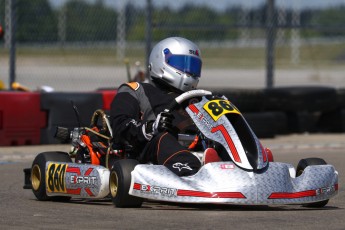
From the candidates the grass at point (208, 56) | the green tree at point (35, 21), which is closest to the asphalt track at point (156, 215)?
the green tree at point (35, 21)

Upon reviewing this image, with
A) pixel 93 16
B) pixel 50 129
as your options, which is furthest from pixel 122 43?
pixel 50 129

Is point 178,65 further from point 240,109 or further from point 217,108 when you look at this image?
point 240,109

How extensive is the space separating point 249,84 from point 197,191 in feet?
55.4

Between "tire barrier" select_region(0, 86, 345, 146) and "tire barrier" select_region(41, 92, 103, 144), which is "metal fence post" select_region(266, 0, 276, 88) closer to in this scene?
"tire barrier" select_region(0, 86, 345, 146)

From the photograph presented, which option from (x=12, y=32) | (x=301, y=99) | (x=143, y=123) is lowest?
(x=301, y=99)

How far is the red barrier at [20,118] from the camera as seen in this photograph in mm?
12055

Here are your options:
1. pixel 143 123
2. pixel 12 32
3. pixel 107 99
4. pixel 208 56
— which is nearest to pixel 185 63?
pixel 143 123

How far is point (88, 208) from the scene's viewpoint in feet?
22.9

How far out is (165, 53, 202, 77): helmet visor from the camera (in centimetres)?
768

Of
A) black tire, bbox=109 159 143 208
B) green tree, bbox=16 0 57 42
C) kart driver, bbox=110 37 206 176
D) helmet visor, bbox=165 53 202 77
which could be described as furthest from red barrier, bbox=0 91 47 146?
black tire, bbox=109 159 143 208

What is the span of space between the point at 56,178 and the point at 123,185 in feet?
2.90

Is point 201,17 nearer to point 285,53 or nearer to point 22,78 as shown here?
point 22,78

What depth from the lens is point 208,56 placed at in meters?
→ 17.7

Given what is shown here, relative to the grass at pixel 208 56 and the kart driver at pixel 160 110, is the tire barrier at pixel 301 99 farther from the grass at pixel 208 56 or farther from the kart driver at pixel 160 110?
the kart driver at pixel 160 110
